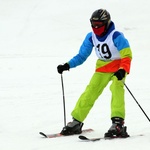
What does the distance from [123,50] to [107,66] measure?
1.54 feet

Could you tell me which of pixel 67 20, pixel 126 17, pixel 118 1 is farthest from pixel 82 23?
pixel 118 1

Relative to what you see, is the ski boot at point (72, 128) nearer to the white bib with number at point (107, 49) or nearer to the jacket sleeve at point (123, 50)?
the white bib with number at point (107, 49)

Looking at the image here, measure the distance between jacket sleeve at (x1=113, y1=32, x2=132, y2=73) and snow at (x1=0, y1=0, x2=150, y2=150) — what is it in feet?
3.13

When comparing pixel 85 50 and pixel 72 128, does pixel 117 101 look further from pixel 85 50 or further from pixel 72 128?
pixel 85 50

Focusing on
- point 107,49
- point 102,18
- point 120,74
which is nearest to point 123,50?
point 107,49

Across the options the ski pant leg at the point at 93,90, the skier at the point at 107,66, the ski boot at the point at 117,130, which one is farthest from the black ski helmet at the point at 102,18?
the ski boot at the point at 117,130

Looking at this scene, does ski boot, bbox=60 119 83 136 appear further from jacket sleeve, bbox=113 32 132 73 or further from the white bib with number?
jacket sleeve, bbox=113 32 132 73

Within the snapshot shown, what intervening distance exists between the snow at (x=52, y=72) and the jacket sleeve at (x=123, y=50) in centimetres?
95

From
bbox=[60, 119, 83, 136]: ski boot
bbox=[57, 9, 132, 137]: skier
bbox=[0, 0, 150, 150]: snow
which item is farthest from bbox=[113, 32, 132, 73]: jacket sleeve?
bbox=[60, 119, 83, 136]: ski boot

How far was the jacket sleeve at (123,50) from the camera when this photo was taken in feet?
18.6

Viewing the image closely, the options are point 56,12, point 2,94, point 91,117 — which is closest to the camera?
point 91,117

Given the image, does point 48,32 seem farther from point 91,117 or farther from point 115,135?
point 115,135

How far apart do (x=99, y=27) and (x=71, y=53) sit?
1115cm

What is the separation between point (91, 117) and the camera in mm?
8125
